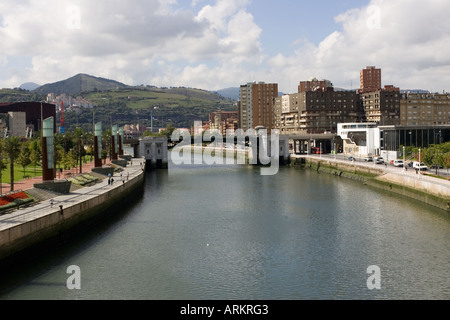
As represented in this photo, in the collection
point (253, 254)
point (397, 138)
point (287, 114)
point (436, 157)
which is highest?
point (287, 114)

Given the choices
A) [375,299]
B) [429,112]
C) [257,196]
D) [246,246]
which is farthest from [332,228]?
[429,112]

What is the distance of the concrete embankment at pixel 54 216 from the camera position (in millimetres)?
31516

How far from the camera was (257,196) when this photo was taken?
6419 centimetres

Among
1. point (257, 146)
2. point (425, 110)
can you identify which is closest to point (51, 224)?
point (257, 146)

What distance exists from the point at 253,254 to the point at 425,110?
475 feet

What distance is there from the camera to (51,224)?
37.0 meters

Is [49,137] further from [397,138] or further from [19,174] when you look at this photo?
[397,138]

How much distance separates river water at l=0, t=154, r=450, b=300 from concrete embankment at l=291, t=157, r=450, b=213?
4.19ft

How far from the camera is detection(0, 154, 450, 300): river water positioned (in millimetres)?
27266

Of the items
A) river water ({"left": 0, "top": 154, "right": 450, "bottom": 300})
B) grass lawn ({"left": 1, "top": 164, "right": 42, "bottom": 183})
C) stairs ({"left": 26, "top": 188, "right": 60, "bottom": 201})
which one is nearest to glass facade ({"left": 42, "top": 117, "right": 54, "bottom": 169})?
stairs ({"left": 26, "top": 188, "right": 60, "bottom": 201})

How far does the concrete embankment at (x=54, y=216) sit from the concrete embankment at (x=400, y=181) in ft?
113
